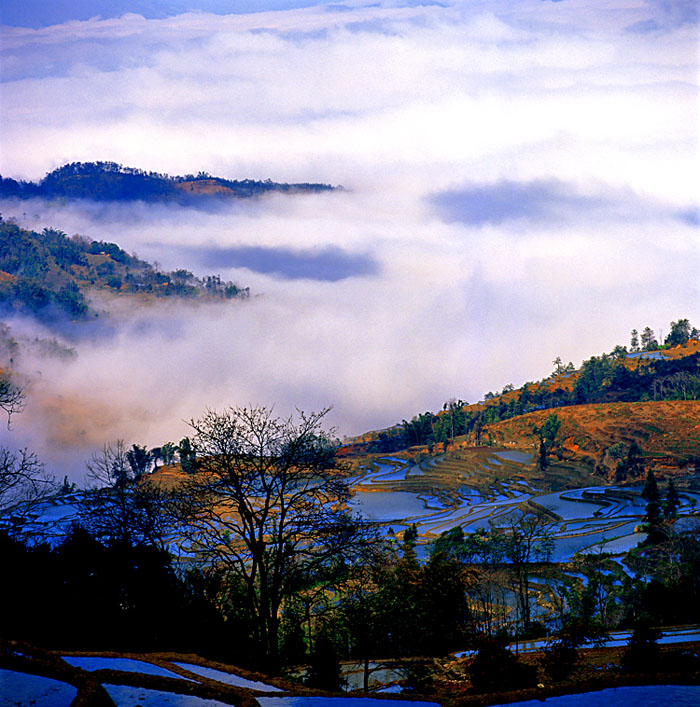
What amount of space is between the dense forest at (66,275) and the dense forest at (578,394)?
63151 millimetres

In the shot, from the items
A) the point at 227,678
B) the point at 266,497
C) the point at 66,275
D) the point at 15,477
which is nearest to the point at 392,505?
the point at 15,477

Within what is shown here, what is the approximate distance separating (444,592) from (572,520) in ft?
142

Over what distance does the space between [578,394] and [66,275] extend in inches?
3756

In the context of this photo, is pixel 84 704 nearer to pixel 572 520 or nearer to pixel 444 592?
pixel 444 592

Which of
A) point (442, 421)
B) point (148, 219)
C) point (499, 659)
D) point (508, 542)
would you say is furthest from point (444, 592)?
point (148, 219)

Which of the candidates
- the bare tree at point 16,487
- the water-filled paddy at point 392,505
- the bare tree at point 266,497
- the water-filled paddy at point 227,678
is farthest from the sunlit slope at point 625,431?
the water-filled paddy at point 227,678

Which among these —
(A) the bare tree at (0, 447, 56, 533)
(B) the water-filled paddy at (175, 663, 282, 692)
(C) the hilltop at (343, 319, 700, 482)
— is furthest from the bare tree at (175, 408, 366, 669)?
(C) the hilltop at (343, 319, 700, 482)

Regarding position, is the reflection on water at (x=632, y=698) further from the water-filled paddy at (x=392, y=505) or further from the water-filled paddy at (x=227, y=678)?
the water-filled paddy at (x=392, y=505)

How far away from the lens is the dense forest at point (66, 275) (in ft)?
376

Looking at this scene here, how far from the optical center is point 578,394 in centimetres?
9025

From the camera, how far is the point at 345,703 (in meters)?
9.16

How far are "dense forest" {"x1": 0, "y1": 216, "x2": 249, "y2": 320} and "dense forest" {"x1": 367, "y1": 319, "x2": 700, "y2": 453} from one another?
207 ft

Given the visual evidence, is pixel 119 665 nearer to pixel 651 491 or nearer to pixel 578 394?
pixel 651 491

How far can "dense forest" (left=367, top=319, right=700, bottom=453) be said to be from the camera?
8725cm
